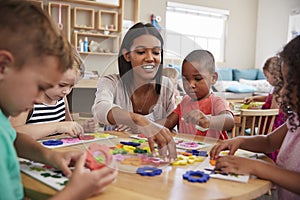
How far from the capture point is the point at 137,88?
60.0 inches

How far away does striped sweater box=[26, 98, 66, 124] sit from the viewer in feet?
4.86

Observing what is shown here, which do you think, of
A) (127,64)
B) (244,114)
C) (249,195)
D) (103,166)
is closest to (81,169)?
(103,166)

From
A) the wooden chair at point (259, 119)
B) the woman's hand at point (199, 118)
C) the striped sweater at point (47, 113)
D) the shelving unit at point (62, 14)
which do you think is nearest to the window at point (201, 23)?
the shelving unit at point (62, 14)

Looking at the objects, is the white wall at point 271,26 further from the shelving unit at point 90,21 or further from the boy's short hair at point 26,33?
the boy's short hair at point 26,33

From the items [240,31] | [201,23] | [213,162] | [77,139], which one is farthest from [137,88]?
[240,31]

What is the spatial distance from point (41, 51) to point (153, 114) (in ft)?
3.07

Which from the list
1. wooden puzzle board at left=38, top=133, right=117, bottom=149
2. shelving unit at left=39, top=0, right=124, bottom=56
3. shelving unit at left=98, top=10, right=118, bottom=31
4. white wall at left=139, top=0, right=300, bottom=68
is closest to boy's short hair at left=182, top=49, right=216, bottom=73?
wooden puzzle board at left=38, top=133, right=117, bottom=149

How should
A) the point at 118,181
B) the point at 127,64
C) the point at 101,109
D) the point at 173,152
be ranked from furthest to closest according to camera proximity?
1. the point at 127,64
2. the point at 101,109
3. the point at 173,152
4. the point at 118,181

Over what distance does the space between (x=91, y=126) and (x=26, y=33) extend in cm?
75

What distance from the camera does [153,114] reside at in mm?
1536

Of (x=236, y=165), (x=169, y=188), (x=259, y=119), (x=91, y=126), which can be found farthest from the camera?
(x=259, y=119)

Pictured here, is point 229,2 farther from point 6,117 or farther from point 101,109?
point 6,117

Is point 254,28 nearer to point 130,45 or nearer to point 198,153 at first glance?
point 130,45

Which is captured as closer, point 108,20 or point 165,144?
point 165,144
